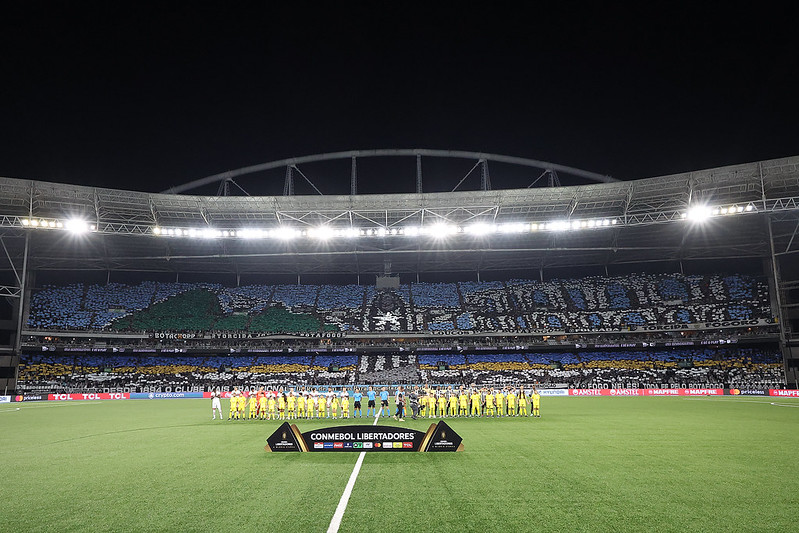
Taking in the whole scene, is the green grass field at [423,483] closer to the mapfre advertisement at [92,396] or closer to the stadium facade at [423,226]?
the stadium facade at [423,226]

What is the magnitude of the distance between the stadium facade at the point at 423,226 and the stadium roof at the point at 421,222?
0.42 ft

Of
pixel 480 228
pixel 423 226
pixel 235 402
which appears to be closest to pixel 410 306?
pixel 423 226

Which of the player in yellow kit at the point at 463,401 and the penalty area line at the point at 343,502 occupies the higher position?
the penalty area line at the point at 343,502

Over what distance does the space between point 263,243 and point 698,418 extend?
124 feet

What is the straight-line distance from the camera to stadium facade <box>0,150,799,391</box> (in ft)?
111

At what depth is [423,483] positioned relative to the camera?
29.1ft

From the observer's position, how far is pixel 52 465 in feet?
36.2

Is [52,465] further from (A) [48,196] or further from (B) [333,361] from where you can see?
(B) [333,361]

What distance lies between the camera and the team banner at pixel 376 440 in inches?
479

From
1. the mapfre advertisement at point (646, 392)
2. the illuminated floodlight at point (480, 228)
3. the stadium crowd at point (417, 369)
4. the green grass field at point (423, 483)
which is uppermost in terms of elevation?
the illuminated floodlight at point (480, 228)

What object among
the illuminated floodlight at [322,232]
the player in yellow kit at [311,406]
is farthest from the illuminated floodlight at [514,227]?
the player in yellow kit at [311,406]

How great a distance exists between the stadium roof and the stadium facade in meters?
0.13

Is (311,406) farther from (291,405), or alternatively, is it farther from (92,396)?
(92,396)

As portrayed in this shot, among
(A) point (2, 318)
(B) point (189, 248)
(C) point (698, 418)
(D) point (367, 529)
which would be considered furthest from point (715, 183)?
(A) point (2, 318)
